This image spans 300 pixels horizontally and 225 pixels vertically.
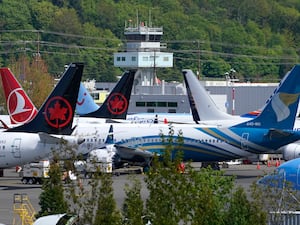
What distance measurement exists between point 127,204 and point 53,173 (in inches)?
149

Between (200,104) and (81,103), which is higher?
(81,103)

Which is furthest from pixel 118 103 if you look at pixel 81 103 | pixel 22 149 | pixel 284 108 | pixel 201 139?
pixel 22 149

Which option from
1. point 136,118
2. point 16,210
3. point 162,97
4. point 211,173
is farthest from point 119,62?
point 211,173

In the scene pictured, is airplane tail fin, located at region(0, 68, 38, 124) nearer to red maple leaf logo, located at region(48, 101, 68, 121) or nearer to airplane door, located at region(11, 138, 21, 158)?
red maple leaf logo, located at region(48, 101, 68, 121)

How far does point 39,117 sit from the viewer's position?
2366 inches

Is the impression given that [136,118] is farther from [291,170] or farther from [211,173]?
[211,173]

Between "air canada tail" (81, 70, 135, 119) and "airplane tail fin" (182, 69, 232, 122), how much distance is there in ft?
14.9

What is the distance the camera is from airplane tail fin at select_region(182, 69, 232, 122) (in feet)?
265

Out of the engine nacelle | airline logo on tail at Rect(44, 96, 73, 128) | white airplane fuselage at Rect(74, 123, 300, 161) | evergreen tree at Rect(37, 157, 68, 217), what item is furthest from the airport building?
evergreen tree at Rect(37, 157, 68, 217)

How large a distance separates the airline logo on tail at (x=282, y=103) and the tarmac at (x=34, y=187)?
3962mm

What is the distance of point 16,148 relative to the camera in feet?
193

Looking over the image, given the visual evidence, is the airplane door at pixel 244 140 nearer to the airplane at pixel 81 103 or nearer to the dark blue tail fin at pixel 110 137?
the dark blue tail fin at pixel 110 137

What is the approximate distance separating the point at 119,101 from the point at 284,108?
18.2m

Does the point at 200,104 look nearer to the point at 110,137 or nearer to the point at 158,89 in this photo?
the point at 110,137
